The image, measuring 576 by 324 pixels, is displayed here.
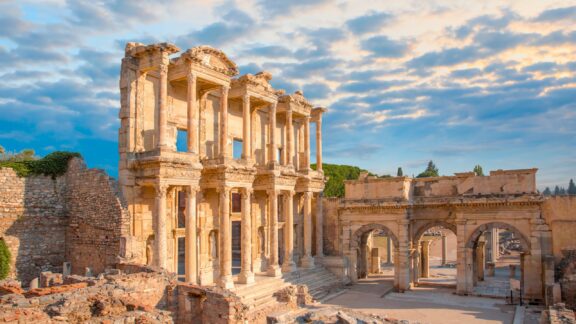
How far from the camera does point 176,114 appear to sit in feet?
78.8

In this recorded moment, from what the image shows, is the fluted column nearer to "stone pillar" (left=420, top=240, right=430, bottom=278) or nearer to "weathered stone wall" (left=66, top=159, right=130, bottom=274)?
"weathered stone wall" (left=66, top=159, right=130, bottom=274)

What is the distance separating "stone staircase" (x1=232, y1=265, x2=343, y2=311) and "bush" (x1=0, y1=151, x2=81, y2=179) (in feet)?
33.2

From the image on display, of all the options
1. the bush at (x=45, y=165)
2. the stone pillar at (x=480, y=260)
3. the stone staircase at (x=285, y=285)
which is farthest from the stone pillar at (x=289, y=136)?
the stone pillar at (x=480, y=260)

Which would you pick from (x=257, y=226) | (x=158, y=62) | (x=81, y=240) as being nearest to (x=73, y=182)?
(x=81, y=240)

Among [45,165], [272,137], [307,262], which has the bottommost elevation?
[307,262]

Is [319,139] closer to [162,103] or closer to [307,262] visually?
[307,262]

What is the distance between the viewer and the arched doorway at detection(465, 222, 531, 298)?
25.5 metres

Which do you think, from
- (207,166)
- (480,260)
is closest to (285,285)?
(207,166)

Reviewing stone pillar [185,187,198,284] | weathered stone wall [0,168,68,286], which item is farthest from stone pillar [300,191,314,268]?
weathered stone wall [0,168,68,286]

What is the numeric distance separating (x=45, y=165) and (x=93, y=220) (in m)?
3.57

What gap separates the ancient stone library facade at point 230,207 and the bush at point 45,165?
321 mm

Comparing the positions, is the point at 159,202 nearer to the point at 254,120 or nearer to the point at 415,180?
the point at 254,120

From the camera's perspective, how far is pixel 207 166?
23953 mm

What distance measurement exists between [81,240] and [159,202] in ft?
14.5
